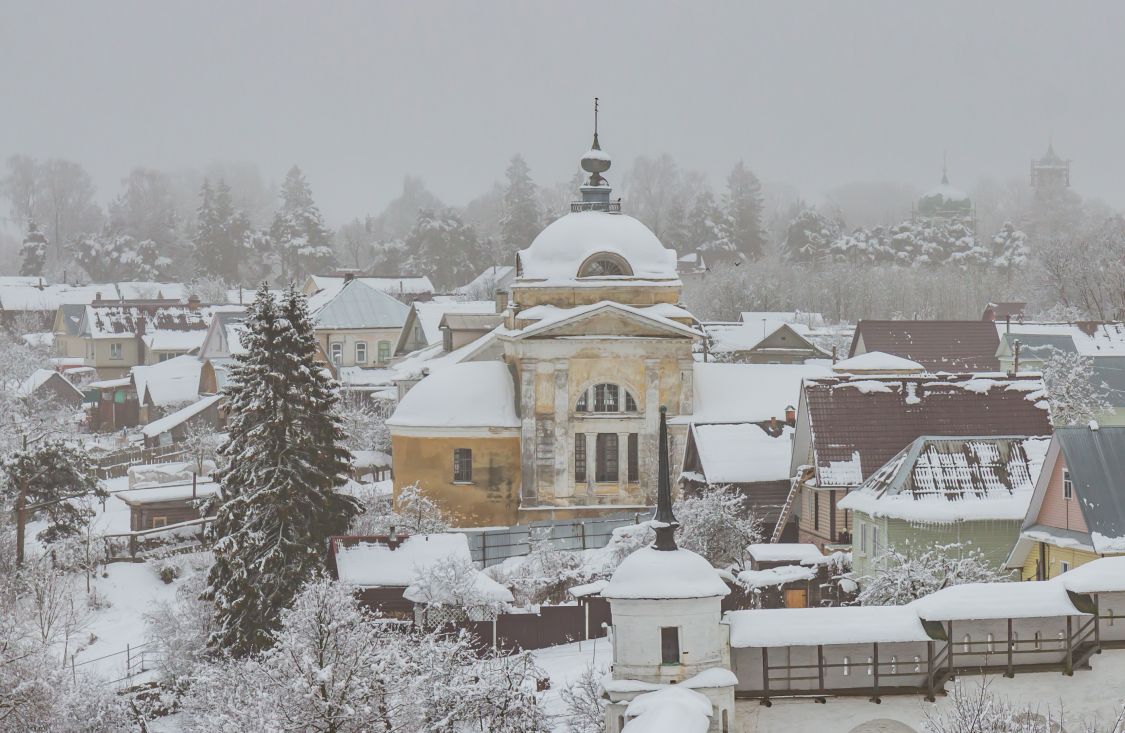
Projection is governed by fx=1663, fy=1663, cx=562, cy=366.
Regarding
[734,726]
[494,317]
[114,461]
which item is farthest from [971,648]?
[114,461]

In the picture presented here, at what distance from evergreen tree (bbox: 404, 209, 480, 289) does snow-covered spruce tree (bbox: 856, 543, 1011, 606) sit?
10108cm

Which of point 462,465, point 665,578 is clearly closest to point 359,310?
point 462,465

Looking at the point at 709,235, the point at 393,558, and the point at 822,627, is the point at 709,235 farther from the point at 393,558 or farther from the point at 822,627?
the point at 822,627

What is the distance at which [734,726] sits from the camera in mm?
29031

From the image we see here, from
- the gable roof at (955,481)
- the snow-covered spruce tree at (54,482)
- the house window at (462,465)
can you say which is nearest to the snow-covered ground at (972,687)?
the gable roof at (955,481)

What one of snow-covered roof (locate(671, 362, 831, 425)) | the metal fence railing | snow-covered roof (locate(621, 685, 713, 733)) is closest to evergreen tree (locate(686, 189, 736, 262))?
snow-covered roof (locate(671, 362, 831, 425))

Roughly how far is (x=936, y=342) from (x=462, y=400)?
98.6 feet

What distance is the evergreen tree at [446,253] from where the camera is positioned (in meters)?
136

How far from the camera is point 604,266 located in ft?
184

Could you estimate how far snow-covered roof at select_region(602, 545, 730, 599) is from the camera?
28172mm

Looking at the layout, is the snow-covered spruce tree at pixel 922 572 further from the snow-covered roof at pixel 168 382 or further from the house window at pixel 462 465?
the snow-covered roof at pixel 168 382

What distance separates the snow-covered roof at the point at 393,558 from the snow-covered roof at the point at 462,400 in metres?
14.9

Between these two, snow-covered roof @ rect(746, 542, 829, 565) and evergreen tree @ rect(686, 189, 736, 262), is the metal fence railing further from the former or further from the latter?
evergreen tree @ rect(686, 189, 736, 262)

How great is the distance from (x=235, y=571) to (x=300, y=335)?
19.3 ft
